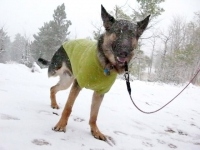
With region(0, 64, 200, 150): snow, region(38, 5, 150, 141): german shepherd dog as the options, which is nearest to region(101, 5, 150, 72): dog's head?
region(38, 5, 150, 141): german shepherd dog

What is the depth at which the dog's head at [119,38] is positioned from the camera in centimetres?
308

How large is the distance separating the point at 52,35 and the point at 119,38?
35.9 metres

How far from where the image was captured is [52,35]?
37781 millimetres

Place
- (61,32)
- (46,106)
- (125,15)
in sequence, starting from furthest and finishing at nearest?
(61,32) < (125,15) < (46,106)

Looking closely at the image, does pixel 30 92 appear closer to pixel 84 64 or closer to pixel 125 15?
pixel 84 64

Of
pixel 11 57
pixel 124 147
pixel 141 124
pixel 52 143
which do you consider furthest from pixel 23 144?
pixel 11 57

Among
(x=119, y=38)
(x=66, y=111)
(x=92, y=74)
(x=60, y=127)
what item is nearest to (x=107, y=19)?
(x=119, y=38)

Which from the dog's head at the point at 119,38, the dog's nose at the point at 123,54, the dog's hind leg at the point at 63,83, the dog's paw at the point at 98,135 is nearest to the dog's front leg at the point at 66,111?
the dog's paw at the point at 98,135

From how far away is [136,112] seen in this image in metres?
5.68

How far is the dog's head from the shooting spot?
10.1 feet

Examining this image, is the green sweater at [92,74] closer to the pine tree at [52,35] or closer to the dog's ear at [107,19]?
the dog's ear at [107,19]

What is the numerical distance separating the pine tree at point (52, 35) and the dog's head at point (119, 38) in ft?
111

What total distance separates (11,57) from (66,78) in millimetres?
79518

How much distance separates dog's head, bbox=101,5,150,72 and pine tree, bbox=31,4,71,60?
33.8 meters
